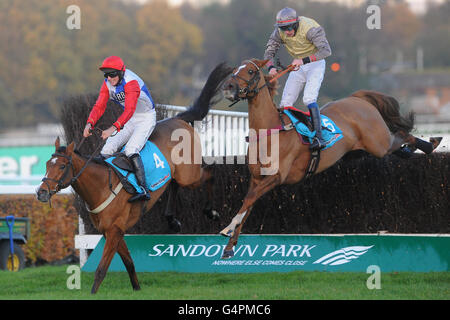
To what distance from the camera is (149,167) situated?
24.7ft

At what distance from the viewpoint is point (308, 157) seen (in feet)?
25.4

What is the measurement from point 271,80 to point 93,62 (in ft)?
108

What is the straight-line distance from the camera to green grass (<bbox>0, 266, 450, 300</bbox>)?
655 centimetres

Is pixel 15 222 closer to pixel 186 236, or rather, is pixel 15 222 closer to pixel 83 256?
pixel 83 256

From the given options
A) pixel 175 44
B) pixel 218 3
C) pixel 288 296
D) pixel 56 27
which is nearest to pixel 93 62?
pixel 56 27

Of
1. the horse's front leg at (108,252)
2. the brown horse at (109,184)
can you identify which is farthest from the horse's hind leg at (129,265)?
the horse's front leg at (108,252)

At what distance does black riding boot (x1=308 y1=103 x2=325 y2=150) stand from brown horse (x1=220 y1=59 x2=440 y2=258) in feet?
0.33

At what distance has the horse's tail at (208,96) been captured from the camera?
8.47 m

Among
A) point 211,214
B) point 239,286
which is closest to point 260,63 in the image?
point 211,214

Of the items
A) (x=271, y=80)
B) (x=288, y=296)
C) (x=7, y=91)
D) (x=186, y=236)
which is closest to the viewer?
(x=288, y=296)

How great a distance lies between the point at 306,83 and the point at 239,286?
2151 millimetres

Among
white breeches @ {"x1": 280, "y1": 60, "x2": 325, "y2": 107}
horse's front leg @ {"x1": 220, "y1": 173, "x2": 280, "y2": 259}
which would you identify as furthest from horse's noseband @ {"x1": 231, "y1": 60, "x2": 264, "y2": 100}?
horse's front leg @ {"x1": 220, "y1": 173, "x2": 280, "y2": 259}

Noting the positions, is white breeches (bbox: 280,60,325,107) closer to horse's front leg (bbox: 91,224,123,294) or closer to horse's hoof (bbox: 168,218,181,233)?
horse's hoof (bbox: 168,218,181,233)

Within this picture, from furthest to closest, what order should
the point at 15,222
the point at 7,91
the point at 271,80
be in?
the point at 7,91
the point at 15,222
the point at 271,80
